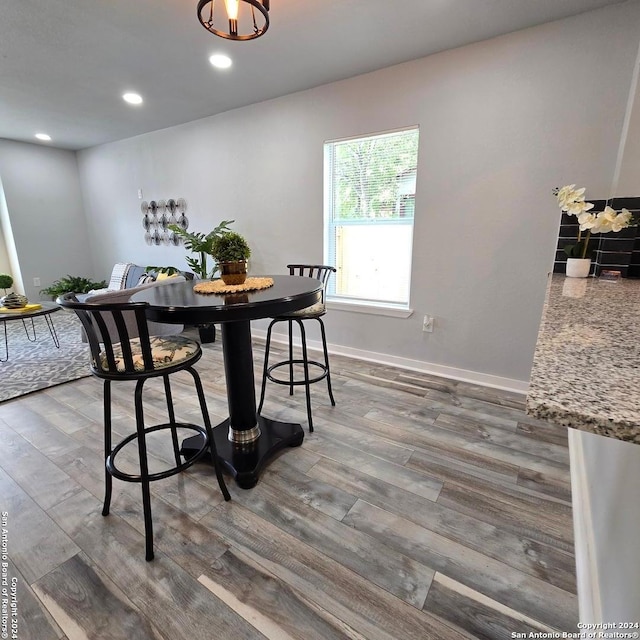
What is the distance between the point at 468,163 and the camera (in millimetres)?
2475

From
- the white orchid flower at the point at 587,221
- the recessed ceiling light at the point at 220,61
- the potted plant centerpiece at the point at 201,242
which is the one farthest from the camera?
the potted plant centerpiece at the point at 201,242

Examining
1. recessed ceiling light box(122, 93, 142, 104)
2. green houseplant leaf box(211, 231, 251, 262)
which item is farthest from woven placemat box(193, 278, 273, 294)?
recessed ceiling light box(122, 93, 142, 104)

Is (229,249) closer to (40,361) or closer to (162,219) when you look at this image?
(40,361)

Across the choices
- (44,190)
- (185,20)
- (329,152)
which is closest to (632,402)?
(185,20)

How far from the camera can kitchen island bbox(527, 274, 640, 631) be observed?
0.43 m

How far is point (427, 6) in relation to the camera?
1923 millimetres

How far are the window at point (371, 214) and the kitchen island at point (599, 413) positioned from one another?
1.57 meters

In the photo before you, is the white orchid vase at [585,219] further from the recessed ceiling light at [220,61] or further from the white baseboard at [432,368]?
the recessed ceiling light at [220,61]

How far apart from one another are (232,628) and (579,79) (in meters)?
3.30

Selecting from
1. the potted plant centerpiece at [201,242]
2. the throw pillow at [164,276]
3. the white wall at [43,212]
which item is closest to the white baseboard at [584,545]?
the potted plant centerpiece at [201,242]

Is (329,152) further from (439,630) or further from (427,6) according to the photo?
(439,630)

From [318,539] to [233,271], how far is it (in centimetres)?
125

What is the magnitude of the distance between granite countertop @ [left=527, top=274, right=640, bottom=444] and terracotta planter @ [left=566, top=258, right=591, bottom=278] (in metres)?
0.94

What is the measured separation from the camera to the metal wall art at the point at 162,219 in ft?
14.4
